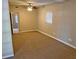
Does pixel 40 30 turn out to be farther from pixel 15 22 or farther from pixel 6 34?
pixel 6 34

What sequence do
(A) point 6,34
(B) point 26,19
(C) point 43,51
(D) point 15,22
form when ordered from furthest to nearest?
(B) point 26,19
(D) point 15,22
(C) point 43,51
(A) point 6,34

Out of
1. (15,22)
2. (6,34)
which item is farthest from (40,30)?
(6,34)

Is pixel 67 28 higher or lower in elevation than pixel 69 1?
lower

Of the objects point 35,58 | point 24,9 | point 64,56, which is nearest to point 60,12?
point 64,56

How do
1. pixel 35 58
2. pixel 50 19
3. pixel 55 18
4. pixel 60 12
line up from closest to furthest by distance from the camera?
pixel 35 58 → pixel 60 12 → pixel 55 18 → pixel 50 19

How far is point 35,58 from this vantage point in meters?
3.62

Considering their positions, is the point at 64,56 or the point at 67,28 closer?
the point at 64,56

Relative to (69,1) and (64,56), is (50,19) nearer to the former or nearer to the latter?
(69,1)

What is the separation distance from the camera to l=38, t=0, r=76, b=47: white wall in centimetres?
465

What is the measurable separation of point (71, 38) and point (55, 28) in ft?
5.59

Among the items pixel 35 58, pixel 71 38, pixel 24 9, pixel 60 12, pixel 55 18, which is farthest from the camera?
pixel 24 9

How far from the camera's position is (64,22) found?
5309mm

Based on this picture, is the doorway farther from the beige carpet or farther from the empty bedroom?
the beige carpet

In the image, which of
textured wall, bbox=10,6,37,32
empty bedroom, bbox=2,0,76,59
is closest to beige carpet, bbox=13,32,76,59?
empty bedroom, bbox=2,0,76,59
